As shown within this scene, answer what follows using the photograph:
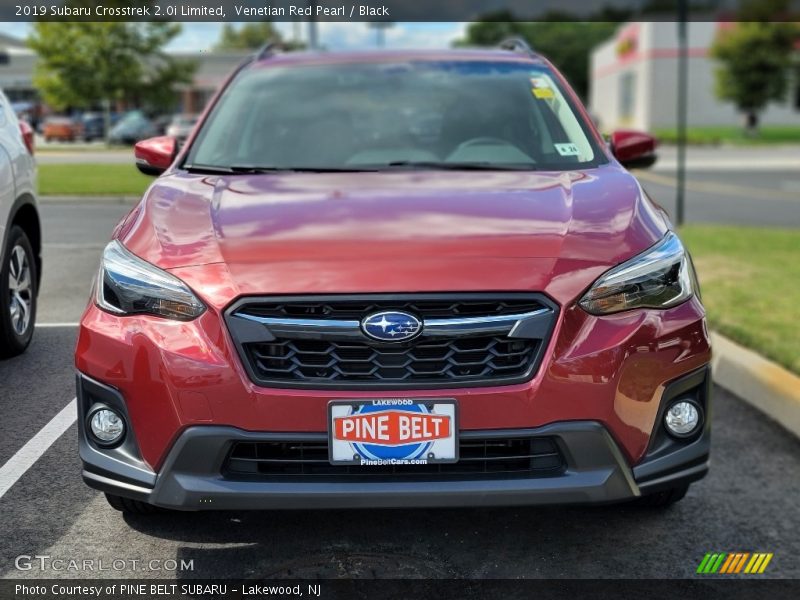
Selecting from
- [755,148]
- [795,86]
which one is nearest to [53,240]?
[755,148]

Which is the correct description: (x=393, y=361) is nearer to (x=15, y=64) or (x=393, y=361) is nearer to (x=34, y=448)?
(x=34, y=448)

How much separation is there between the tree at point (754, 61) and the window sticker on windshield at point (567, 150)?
150 feet

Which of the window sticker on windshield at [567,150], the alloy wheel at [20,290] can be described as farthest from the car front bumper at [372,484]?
the alloy wheel at [20,290]

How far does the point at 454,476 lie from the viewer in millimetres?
2793

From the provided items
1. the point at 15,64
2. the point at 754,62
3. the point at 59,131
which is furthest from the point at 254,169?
the point at 754,62

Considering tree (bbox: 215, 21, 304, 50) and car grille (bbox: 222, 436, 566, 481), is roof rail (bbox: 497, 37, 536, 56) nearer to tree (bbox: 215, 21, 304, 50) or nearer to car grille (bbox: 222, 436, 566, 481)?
car grille (bbox: 222, 436, 566, 481)

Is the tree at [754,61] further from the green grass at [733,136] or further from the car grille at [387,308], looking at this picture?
the car grille at [387,308]

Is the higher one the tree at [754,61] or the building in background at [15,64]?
the building in background at [15,64]

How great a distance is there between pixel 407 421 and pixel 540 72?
243 cm

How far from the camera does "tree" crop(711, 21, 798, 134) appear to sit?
45.8 meters

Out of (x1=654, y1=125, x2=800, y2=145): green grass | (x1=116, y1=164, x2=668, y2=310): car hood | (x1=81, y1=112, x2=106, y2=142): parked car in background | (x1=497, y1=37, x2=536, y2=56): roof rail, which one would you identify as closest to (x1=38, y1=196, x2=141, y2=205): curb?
(x1=497, y1=37, x2=536, y2=56): roof rail

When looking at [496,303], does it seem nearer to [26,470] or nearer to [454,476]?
[454,476]

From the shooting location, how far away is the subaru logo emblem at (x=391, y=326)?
2.75m

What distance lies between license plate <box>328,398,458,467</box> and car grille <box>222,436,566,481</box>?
0.18 ft
